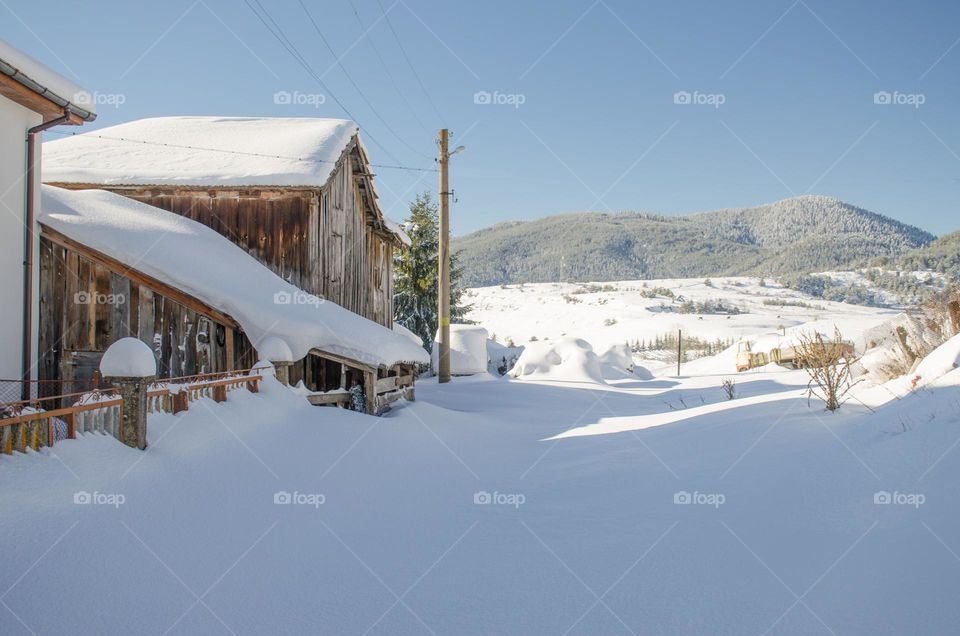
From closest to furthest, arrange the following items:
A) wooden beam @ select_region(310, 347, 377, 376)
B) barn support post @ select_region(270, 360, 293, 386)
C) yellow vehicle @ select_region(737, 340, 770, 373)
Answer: barn support post @ select_region(270, 360, 293, 386)
wooden beam @ select_region(310, 347, 377, 376)
yellow vehicle @ select_region(737, 340, 770, 373)

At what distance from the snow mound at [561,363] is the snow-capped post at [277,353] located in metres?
14.8

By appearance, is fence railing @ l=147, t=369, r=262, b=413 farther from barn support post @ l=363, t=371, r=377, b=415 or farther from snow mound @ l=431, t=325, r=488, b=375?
snow mound @ l=431, t=325, r=488, b=375

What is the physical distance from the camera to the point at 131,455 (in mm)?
5309

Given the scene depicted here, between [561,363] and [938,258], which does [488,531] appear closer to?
[561,363]

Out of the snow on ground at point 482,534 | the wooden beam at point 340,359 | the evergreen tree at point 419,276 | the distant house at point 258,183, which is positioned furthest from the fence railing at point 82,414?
the evergreen tree at point 419,276

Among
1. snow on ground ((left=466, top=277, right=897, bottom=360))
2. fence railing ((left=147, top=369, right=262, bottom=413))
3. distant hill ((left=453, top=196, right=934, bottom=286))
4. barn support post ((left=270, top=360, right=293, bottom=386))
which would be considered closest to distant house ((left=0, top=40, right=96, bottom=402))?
fence railing ((left=147, top=369, right=262, bottom=413))

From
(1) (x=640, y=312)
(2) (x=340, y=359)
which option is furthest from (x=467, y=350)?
(1) (x=640, y=312)

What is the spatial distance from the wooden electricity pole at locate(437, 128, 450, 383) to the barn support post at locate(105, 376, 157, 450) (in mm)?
13643

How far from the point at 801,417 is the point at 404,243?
15.7 metres

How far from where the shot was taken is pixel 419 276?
30.3m

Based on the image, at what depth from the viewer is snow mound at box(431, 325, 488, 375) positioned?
25.5m

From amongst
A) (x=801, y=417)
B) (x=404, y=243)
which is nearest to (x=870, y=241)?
(x=404, y=243)

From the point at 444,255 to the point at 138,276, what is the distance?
1040 cm

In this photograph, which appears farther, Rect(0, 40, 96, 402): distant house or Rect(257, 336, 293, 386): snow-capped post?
Rect(257, 336, 293, 386): snow-capped post
